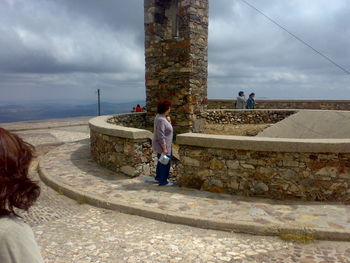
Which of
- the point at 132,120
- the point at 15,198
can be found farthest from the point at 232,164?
the point at 132,120

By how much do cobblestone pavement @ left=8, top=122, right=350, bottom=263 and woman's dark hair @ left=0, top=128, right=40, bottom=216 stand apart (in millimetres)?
2500

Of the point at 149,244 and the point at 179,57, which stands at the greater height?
the point at 179,57

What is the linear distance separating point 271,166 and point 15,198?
4573mm

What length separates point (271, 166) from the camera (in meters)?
5.20

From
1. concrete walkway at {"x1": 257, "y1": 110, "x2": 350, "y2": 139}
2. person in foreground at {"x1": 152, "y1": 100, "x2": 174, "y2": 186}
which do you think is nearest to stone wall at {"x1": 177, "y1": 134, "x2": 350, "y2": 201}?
person in foreground at {"x1": 152, "y1": 100, "x2": 174, "y2": 186}

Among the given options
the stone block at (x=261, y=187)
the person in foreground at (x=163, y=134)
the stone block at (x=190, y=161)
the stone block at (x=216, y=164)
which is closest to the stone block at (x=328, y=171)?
the stone block at (x=261, y=187)

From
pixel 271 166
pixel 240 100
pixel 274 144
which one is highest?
pixel 240 100

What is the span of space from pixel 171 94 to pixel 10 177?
9.26 meters

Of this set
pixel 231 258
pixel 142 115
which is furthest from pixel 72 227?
pixel 142 115

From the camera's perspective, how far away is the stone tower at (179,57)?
9828 mm

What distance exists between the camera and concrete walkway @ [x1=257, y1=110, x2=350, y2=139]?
8383 millimetres

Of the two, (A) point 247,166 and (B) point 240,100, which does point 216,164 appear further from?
(B) point 240,100

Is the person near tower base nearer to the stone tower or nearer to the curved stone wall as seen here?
the stone tower

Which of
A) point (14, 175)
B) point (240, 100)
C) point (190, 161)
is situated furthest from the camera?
point (240, 100)
